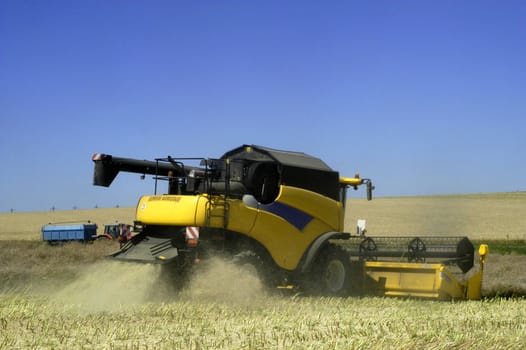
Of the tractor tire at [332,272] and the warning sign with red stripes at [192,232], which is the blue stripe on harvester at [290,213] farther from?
the warning sign with red stripes at [192,232]

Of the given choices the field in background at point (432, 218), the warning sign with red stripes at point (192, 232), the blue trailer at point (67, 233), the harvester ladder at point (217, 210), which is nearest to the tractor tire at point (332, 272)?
the harvester ladder at point (217, 210)

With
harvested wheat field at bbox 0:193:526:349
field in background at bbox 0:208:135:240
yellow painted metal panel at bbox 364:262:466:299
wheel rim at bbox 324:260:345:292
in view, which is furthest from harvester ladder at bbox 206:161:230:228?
field in background at bbox 0:208:135:240

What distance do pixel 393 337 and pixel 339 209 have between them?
6.24m

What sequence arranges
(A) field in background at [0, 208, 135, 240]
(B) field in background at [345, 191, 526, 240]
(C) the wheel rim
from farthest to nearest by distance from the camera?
(A) field in background at [0, 208, 135, 240], (B) field in background at [345, 191, 526, 240], (C) the wheel rim

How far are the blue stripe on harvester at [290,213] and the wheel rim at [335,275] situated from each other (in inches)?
39.8

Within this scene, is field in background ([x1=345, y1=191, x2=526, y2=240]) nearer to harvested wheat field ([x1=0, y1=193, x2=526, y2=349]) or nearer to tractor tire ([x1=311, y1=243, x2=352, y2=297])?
tractor tire ([x1=311, y1=243, x2=352, y2=297])

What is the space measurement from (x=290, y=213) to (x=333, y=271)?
5.55ft

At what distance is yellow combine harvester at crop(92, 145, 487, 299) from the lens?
34.5 feet

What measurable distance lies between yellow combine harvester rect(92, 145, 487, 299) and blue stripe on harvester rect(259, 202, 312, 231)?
0.02 meters

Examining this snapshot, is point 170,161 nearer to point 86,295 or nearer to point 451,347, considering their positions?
point 86,295

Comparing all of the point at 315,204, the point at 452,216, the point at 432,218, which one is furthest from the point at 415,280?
the point at 452,216

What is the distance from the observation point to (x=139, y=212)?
11.2 metres

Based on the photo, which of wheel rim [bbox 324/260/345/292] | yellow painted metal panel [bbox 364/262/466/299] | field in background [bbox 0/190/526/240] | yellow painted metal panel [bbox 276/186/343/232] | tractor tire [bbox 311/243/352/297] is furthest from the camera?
field in background [bbox 0/190/526/240]

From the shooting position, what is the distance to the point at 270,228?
36.1ft
